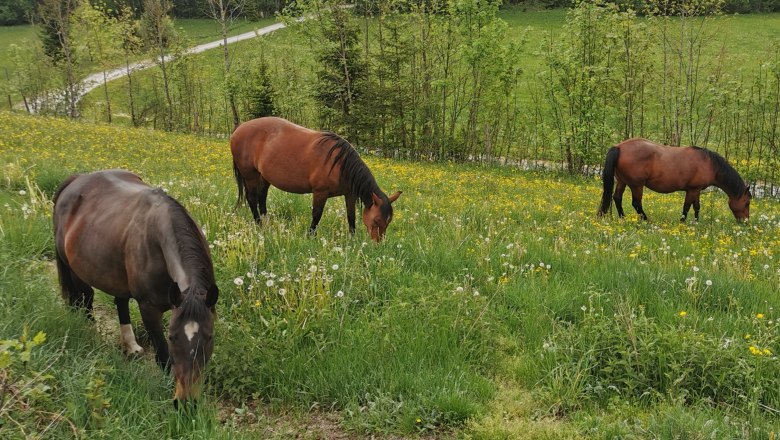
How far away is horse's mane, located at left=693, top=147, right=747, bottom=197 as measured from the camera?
1088cm

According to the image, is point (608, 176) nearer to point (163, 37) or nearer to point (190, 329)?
point (190, 329)

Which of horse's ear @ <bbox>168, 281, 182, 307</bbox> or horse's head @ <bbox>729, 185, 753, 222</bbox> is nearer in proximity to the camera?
horse's ear @ <bbox>168, 281, 182, 307</bbox>

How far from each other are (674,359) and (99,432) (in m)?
4.35

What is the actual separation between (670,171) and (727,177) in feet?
3.83

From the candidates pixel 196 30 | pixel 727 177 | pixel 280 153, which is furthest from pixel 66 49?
pixel 196 30

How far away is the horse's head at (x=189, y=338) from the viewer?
3279 mm

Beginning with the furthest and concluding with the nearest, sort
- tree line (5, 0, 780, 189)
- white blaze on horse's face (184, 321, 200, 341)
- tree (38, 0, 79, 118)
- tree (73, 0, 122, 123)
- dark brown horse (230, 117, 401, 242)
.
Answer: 1. tree (73, 0, 122, 123)
2. tree (38, 0, 79, 118)
3. tree line (5, 0, 780, 189)
4. dark brown horse (230, 117, 401, 242)
5. white blaze on horse's face (184, 321, 200, 341)

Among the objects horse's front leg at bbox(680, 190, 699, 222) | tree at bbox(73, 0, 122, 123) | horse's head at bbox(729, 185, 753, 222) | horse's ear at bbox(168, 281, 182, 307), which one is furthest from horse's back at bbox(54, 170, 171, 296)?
tree at bbox(73, 0, 122, 123)

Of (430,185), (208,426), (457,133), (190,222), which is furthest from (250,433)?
(457,133)

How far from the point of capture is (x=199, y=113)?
30156 millimetres

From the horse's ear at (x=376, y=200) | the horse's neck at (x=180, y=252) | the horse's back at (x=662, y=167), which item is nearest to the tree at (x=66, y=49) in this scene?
the horse's ear at (x=376, y=200)

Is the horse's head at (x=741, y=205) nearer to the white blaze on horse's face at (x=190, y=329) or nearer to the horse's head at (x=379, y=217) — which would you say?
the horse's head at (x=379, y=217)

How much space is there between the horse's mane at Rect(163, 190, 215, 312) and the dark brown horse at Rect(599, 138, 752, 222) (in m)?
9.35

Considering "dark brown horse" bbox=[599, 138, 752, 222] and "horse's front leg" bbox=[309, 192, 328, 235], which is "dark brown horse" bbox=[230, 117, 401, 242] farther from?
"dark brown horse" bbox=[599, 138, 752, 222]
